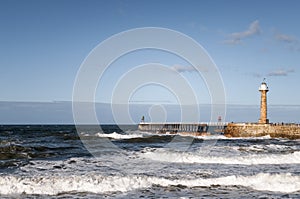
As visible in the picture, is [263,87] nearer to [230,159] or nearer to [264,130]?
[264,130]

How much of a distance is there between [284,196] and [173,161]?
759 centimetres

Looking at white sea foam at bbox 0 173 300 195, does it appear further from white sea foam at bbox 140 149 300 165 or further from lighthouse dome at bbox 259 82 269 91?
lighthouse dome at bbox 259 82 269 91

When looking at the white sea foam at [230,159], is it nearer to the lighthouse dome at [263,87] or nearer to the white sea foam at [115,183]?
the white sea foam at [115,183]

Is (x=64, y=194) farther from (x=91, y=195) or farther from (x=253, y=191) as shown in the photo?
(x=253, y=191)

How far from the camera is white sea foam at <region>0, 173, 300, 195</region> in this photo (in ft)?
33.2

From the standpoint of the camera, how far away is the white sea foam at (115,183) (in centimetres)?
1013

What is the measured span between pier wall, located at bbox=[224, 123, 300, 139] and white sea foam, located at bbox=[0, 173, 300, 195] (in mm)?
28771

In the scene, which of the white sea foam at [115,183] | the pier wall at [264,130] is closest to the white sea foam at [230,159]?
the white sea foam at [115,183]

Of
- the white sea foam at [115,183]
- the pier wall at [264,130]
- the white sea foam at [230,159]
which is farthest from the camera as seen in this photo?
the pier wall at [264,130]

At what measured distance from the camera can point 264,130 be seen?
39.5 m

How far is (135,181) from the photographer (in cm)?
1108

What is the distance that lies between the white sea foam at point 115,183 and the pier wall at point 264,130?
94.4 feet

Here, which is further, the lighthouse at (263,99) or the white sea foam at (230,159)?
the lighthouse at (263,99)

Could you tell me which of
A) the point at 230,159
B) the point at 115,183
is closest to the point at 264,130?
the point at 230,159
